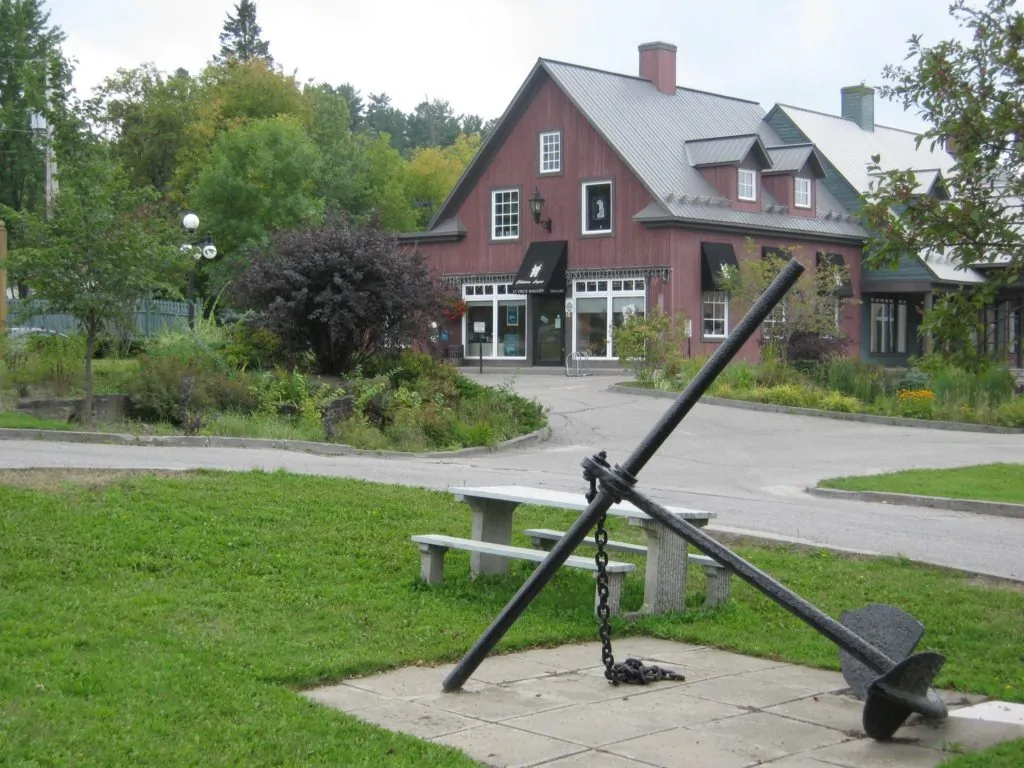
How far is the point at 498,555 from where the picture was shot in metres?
9.70

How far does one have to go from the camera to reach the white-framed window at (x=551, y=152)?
43094 millimetres

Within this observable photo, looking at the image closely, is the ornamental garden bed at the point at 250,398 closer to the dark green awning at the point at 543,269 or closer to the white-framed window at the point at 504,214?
the dark green awning at the point at 543,269

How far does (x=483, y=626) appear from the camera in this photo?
348 inches

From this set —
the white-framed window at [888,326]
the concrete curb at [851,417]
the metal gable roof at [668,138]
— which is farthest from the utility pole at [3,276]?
the white-framed window at [888,326]

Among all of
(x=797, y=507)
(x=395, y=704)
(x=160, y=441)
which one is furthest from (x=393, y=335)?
(x=395, y=704)

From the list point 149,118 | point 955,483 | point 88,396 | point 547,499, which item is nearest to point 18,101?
point 149,118

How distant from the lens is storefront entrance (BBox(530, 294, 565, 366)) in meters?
43.2

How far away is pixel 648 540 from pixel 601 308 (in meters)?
33.0

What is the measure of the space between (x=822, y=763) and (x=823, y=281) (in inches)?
1190

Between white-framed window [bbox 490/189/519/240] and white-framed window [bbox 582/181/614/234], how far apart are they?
2.73m

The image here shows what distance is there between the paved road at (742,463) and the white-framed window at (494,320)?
1275 centimetres

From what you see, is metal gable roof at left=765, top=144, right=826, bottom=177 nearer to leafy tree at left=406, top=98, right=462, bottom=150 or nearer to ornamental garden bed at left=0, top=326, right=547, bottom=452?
ornamental garden bed at left=0, top=326, right=547, bottom=452

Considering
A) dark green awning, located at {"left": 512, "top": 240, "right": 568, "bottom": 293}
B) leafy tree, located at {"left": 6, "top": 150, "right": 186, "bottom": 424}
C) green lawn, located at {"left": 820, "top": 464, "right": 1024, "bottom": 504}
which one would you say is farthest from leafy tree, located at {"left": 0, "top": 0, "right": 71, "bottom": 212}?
green lawn, located at {"left": 820, "top": 464, "right": 1024, "bottom": 504}

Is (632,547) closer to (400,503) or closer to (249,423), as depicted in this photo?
(400,503)
